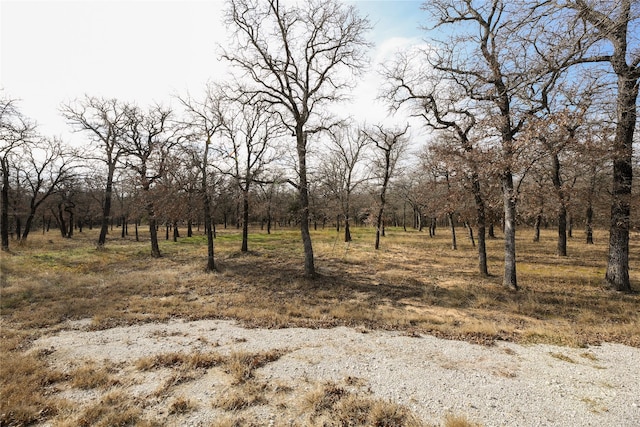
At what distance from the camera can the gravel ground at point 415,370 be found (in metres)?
3.85

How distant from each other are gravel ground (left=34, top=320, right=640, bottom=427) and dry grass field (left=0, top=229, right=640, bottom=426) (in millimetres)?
326

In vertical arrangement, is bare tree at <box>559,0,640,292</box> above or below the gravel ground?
above

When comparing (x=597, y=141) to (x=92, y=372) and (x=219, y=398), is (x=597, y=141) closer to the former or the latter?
(x=219, y=398)

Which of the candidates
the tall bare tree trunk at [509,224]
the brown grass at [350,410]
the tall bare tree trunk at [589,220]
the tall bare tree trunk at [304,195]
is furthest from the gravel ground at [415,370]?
the tall bare tree trunk at [589,220]

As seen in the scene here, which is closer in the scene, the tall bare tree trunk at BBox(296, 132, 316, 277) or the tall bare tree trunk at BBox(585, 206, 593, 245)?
the tall bare tree trunk at BBox(585, 206, 593, 245)

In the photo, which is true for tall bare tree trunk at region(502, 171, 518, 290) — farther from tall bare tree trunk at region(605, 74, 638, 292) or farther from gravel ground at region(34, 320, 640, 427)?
gravel ground at region(34, 320, 640, 427)

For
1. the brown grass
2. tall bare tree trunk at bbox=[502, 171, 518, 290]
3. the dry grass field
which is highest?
tall bare tree trunk at bbox=[502, 171, 518, 290]

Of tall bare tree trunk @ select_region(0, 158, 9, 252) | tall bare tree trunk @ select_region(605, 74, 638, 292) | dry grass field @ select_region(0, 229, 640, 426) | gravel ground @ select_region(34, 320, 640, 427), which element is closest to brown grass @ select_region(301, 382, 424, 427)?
dry grass field @ select_region(0, 229, 640, 426)

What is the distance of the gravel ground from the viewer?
3.85 m

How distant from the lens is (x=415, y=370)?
500 cm

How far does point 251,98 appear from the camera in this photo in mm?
12727

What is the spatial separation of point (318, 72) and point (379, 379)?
1249cm

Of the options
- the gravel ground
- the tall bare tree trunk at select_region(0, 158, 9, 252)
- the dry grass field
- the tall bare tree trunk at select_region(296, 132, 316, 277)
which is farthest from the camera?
the tall bare tree trunk at select_region(0, 158, 9, 252)

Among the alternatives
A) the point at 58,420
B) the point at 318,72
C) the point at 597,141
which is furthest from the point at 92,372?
the point at 597,141
